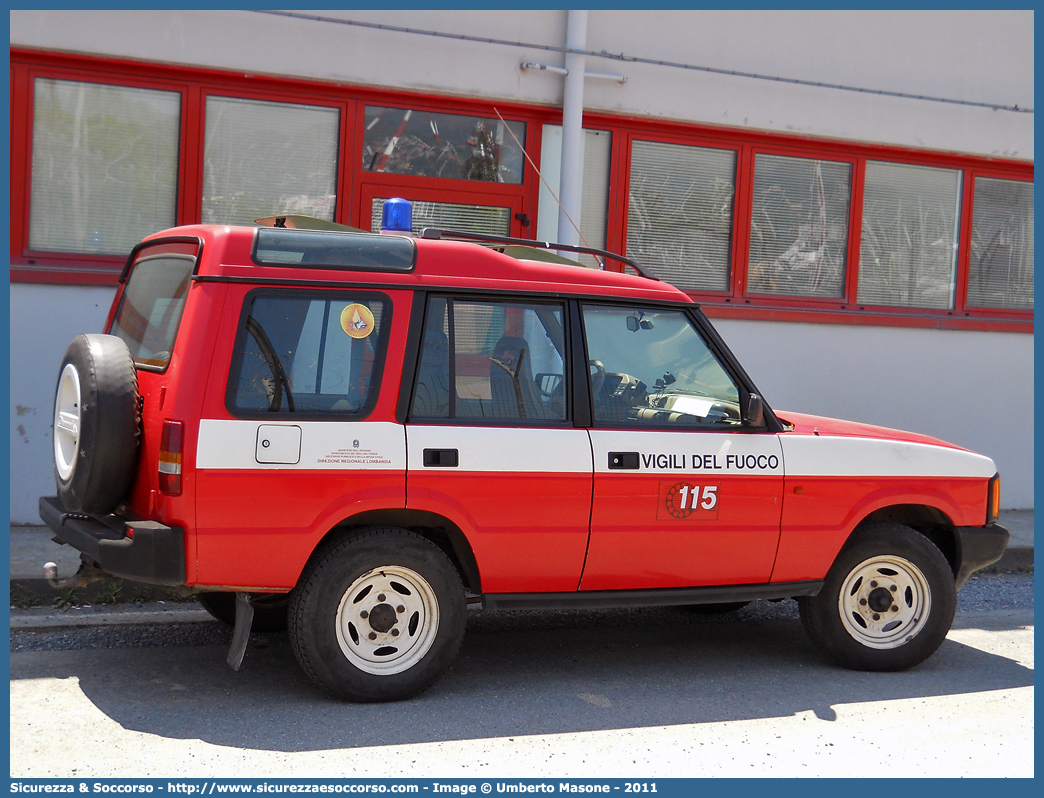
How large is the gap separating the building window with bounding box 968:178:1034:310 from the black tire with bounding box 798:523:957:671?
5.80 metres

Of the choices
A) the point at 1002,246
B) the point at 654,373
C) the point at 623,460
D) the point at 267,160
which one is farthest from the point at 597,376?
the point at 1002,246

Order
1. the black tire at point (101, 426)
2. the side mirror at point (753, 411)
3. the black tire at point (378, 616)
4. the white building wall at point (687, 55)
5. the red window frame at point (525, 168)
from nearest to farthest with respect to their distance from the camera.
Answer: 1. the black tire at point (101, 426)
2. the black tire at point (378, 616)
3. the side mirror at point (753, 411)
4. the red window frame at point (525, 168)
5. the white building wall at point (687, 55)

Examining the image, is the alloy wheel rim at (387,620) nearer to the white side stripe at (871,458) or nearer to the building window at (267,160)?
the white side stripe at (871,458)

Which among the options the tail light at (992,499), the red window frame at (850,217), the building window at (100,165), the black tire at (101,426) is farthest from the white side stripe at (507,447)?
the red window frame at (850,217)

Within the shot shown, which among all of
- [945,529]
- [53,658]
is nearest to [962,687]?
[945,529]

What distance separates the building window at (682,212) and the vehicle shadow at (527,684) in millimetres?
4030

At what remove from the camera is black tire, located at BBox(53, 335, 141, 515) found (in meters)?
4.36

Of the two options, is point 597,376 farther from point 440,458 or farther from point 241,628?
point 241,628

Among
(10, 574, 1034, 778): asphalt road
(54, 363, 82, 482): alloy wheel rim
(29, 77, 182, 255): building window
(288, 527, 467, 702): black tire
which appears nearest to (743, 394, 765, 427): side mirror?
(10, 574, 1034, 778): asphalt road

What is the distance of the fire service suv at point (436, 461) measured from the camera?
4.37 metres

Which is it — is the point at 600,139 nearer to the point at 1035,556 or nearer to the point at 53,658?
the point at 1035,556

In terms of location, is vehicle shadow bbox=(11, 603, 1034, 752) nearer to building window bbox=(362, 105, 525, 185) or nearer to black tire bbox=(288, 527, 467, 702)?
black tire bbox=(288, 527, 467, 702)

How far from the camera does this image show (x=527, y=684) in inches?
199

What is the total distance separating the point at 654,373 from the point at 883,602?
5.77ft
